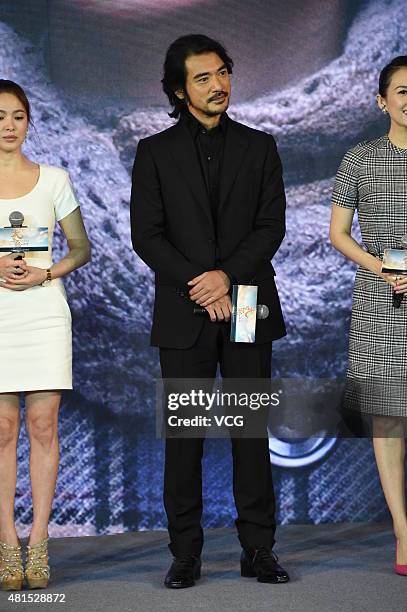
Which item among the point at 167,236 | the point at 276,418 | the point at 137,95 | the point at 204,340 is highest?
the point at 137,95

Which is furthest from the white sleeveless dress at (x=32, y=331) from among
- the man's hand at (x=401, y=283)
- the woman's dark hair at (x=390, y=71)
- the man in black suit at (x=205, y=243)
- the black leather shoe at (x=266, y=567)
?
the woman's dark hair at (x=390, y=71)

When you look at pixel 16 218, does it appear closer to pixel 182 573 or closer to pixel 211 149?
pixel 211 149

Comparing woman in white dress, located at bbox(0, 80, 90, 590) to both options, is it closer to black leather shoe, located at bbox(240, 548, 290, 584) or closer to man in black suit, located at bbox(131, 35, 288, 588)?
man in black suit, located at bbox(131, 35, 288, 588)

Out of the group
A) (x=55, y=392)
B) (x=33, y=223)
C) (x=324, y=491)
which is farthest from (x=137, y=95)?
(x=324, y=491)

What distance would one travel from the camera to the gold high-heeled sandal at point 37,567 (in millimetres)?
4039

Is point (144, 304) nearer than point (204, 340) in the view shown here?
No

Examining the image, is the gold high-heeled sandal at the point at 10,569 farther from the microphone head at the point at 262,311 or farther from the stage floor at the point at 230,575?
the microphone head at the point at 262,311

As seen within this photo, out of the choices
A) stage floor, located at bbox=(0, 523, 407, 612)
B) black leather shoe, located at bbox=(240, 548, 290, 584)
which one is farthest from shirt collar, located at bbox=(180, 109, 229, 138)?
stage floor, located at bbox=(0, 523, 407, 612)

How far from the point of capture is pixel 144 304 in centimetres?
522

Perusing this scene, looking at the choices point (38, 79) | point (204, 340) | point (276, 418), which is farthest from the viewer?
point (276, 418)

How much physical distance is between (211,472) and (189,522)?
1.26 metres

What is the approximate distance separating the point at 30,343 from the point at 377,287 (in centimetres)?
124

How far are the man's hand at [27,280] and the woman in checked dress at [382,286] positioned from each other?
3.52 ft

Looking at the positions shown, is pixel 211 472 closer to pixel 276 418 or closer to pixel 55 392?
pixel 276 418
